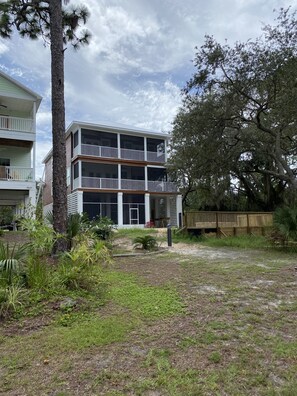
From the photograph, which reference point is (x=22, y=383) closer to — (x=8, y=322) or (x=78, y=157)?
(x=8, y=322)

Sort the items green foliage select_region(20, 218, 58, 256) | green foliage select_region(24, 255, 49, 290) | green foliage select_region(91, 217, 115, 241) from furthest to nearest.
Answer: green foliage select_region(91, 217, 115, 241)
green foliage select_region(20, 218, 58, 256)
green foliage select_region(24, 255, 49, 290)

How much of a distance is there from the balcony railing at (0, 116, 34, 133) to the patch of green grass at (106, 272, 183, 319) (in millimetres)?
15354

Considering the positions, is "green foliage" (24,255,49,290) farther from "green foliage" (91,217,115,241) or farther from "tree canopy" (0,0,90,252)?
"green foliage" (91,217,115,241)

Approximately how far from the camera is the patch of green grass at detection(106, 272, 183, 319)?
433 cm

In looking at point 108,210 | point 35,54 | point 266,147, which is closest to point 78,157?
point 108,210

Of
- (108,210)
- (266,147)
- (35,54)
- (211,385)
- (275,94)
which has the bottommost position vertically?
(211,385)

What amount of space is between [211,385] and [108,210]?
23.9 meters

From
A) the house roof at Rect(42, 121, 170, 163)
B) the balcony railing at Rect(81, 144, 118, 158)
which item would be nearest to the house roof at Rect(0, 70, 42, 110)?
the house roof at Rect(42, 121, 170, 163)

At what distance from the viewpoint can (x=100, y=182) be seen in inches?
1013

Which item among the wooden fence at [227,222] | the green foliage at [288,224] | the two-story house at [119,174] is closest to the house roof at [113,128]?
the two-story house at [119,174]

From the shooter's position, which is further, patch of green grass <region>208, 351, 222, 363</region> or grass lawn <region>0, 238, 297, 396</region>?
patch of green grass <region>208, 351, 222, 363</region>

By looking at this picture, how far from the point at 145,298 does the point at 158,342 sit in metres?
1.64

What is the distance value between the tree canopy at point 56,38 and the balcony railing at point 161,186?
58.9 feet

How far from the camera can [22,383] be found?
2562mm
